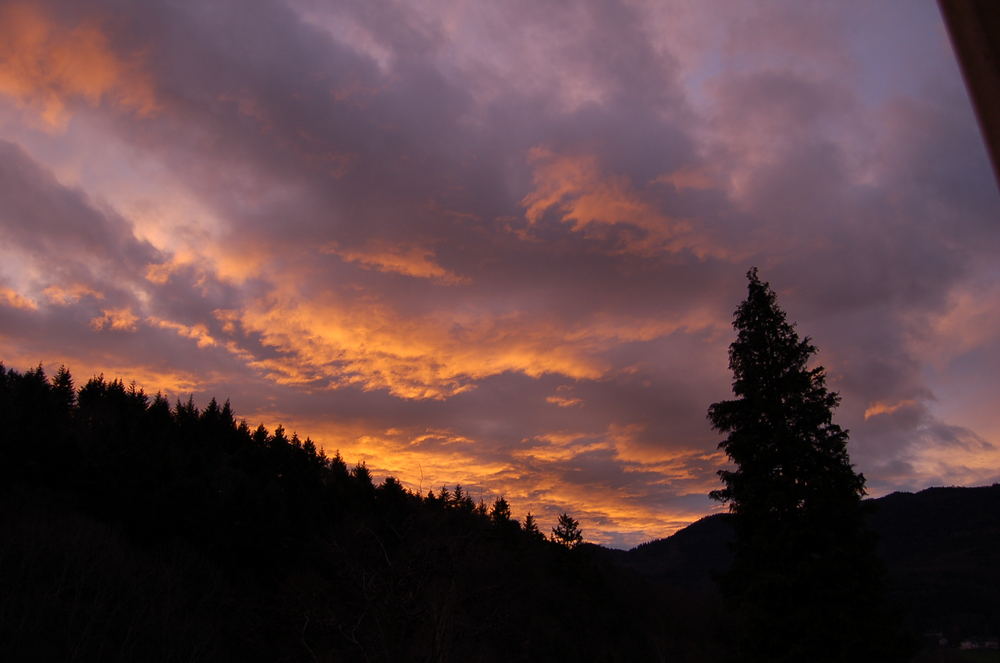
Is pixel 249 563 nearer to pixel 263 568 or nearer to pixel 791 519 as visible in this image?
pixel 263 568

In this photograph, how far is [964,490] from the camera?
170 metres

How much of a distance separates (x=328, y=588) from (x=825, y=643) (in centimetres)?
2578

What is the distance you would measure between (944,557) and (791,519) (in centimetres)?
14852

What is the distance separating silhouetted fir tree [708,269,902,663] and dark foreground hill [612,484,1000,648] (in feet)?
250

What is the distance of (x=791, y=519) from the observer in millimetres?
18734

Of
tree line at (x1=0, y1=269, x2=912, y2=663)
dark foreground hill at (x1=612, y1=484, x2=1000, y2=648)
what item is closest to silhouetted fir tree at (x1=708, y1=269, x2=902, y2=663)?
tree line at (x1=0, y1=269, x2=912, y2=663)

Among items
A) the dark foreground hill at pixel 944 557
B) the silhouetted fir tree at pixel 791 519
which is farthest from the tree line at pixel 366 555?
the dark foreground hill at pixel 944 557

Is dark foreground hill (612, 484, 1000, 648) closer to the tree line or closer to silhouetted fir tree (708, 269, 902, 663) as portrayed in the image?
the tree line

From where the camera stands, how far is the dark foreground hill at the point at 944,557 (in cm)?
11156

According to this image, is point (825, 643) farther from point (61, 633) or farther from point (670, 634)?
point (670, 634)

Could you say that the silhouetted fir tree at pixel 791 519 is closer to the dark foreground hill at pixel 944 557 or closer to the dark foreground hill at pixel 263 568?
the dark foreground hill at pixel 263 568

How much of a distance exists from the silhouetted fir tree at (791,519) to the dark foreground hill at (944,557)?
76286 millimetres

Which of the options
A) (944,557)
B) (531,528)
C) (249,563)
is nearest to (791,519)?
(249,563)

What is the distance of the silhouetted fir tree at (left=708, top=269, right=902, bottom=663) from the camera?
17.3 meters
